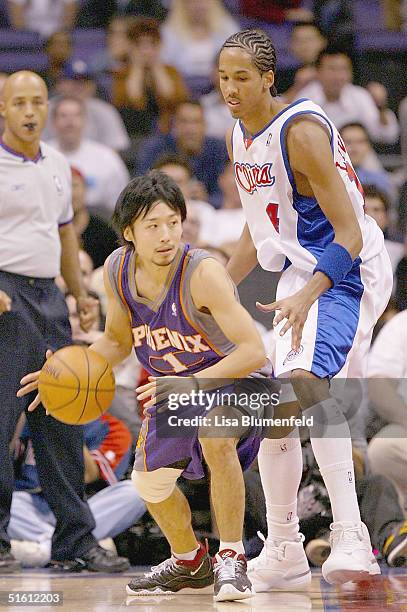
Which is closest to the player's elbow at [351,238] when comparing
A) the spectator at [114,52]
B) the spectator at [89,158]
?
the spectator at [89,158]

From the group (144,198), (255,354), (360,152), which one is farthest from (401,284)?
(255,354)

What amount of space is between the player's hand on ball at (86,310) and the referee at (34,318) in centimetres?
19

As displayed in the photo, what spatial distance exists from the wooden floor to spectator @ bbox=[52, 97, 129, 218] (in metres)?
4.24

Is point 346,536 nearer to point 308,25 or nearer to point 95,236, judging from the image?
point 95,236

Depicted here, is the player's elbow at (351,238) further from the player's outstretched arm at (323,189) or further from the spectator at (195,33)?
the spectator at (195,33)

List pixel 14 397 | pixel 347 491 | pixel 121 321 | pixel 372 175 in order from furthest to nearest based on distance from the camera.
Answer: pixel 372 175 → pixel 14 397 → pixel 121 321 → pixel 347 491

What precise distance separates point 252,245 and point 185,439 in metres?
0.99

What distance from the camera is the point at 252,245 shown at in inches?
191

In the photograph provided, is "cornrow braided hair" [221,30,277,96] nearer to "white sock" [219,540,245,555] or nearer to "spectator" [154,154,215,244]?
"white sock" [219,540,245,555]

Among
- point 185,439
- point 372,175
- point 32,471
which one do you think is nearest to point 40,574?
point 32,471

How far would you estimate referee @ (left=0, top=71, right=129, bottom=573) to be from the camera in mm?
5301

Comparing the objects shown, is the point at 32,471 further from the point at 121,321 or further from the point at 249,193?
the point at 249,193

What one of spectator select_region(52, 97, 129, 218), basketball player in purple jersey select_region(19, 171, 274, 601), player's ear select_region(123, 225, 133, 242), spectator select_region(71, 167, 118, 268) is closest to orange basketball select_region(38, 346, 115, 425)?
basketball player in purple jersey select_region(19, 171, 274, 601)

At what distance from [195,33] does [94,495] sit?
18.7 ft
